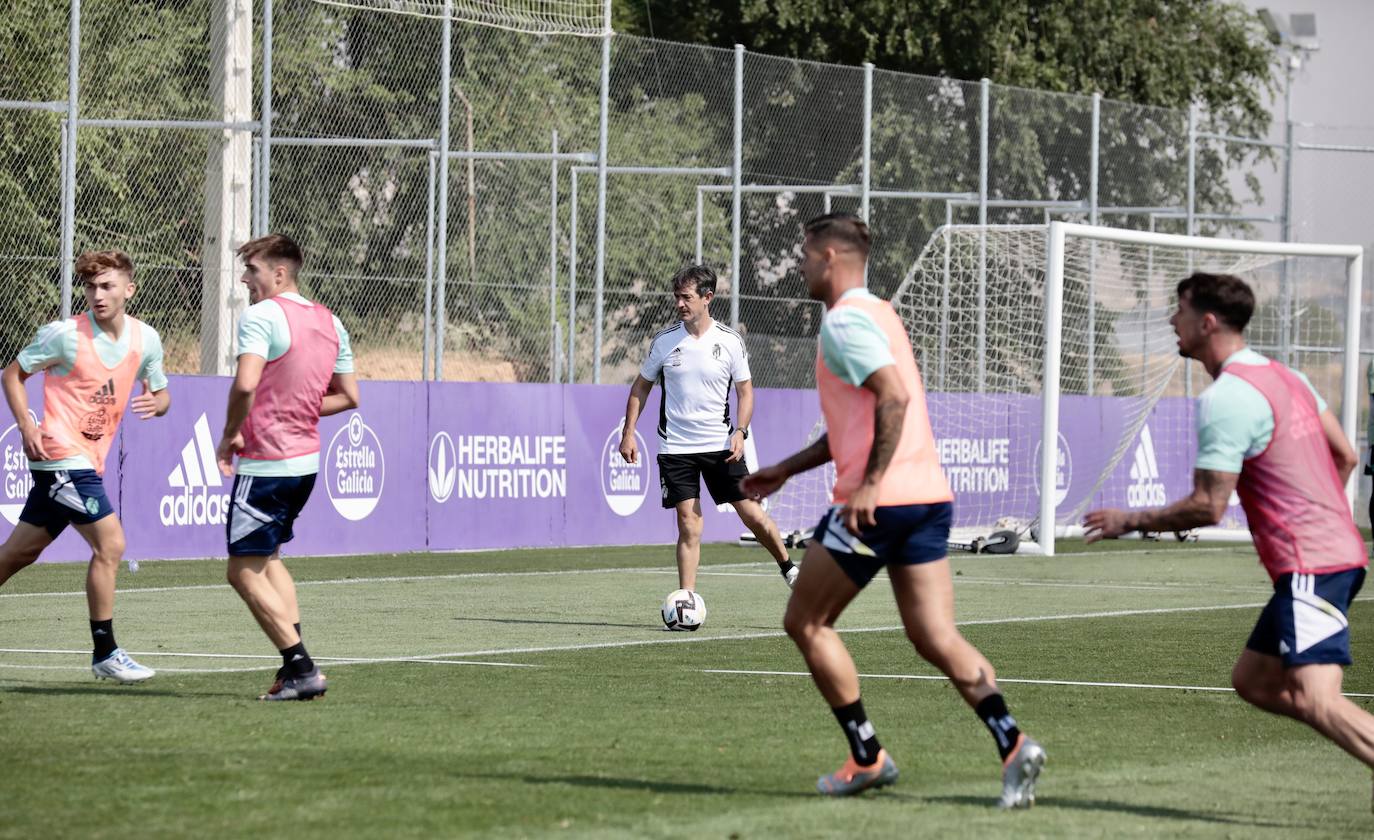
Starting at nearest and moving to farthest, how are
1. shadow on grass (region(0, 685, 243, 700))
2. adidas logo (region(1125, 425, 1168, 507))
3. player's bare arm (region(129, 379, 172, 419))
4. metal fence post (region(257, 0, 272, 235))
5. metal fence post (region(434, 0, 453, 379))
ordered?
1. shadow on grass (region(0, 685, 243, 700))
2. player's bare arm (region(129, 379, 172, 419))
3. metal fence post (region(257, 0, 272, 235))
4. metal fence post (region(434, 0, 453, 379))
5. adidas logo (region(1125, 425, 1168, 507))

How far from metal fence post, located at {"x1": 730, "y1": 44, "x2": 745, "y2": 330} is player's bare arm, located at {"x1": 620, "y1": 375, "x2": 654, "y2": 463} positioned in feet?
31.7

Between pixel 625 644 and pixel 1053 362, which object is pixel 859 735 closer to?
pixel 625 644

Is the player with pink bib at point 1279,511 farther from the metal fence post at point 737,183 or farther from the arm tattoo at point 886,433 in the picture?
the metal fence post at point 737,183

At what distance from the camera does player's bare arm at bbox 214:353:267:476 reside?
8.80 meters

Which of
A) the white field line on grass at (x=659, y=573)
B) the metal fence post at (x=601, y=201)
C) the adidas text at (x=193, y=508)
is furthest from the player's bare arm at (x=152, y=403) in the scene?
the metal fence post at (x=601, y=201)

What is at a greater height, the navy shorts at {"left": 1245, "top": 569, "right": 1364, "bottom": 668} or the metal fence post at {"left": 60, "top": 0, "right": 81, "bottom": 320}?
the metal fence post at {"left": 60, "top": 0, "right": 81, "bottom": 320}

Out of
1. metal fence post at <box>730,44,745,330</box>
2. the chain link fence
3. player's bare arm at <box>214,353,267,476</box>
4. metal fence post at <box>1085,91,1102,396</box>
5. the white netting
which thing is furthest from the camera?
metal fence post at <box>1085,91,1102,396</box>

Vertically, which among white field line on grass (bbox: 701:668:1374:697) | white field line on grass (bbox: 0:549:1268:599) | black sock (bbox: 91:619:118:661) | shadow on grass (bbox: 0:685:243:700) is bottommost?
white field line on grass (bbox: 0:549:1268:599)

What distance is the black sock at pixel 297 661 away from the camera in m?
9.05

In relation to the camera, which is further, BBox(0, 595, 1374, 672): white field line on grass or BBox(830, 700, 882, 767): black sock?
BBox(0, 595, 1374, 672): white field line on grass

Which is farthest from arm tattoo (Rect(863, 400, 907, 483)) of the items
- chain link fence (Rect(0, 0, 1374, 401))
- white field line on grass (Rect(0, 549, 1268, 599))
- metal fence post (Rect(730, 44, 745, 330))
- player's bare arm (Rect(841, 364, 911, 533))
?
metal fence post (Rect(730, 44, 745, 330))

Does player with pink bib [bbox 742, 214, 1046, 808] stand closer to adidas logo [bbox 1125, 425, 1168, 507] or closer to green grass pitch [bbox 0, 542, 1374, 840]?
green grass pitch [bbox 0, 542, 1374, 840]

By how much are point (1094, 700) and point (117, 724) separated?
13.7 feet

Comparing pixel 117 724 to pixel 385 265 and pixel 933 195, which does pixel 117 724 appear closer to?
pixel 385 265
